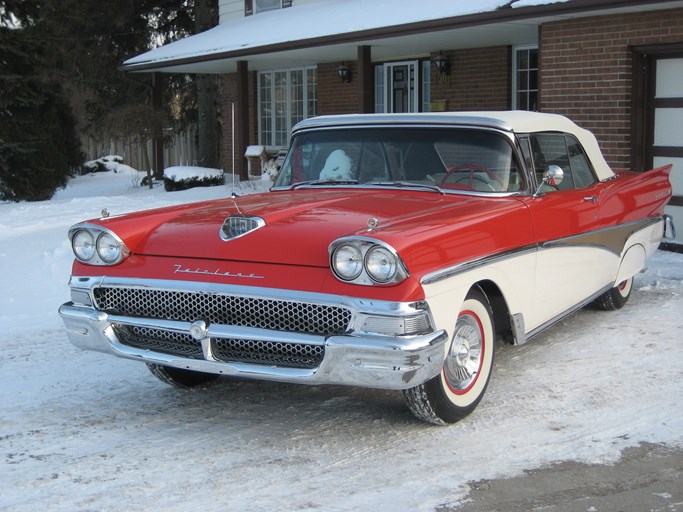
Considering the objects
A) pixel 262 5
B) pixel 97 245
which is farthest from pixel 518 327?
pixel 262 5

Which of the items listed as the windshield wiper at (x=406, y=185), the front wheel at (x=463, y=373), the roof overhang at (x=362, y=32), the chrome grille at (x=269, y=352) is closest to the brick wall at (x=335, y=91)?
the roof overhang at (x=362, y=32)

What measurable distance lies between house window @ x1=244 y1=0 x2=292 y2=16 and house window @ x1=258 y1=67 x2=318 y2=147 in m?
1.43

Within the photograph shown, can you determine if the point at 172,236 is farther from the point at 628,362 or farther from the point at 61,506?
the point at 628,362

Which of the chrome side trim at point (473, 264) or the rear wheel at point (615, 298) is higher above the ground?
the chrome side trim at point (473, 264)

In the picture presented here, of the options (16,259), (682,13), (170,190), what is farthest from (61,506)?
(170,190)

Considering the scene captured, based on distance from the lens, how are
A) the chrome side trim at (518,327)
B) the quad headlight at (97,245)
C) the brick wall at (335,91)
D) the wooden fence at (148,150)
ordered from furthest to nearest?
the wooden fence at (148,150), the brick wall at (335,91), the chrome side trim at (518,327), the quad headlight at (97,245)

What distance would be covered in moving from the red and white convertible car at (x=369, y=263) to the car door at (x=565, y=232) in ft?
0.06

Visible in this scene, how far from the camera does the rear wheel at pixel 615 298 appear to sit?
7.28m

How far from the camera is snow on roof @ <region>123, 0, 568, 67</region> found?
12.9 m

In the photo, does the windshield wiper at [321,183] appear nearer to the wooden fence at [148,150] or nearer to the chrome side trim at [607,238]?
the chrome side trim at [607,238]

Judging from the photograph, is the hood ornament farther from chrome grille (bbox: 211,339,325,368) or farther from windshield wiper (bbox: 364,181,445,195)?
windshield wiper (bbox: 364,181,445,195)

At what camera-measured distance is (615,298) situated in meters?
7.34

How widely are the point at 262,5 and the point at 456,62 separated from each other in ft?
21.8

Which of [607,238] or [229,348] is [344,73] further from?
[229,348]
